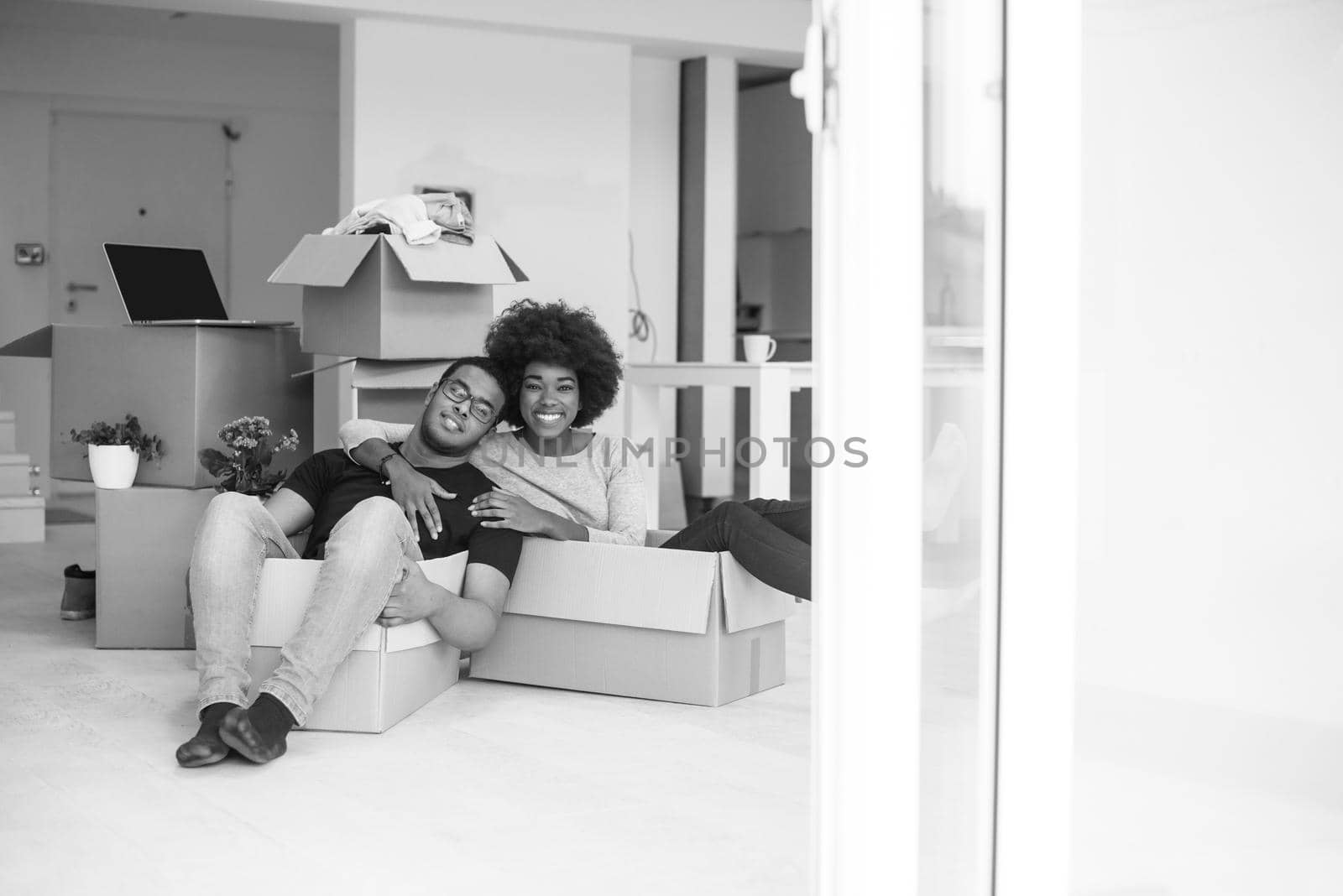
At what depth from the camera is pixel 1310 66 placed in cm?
86

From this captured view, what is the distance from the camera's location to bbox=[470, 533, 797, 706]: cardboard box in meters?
2.63

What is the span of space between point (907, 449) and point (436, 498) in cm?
182

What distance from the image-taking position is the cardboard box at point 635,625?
2.63 meters

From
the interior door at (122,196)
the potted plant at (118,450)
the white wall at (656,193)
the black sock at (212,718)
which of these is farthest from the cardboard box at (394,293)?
the interior door at (122,196)

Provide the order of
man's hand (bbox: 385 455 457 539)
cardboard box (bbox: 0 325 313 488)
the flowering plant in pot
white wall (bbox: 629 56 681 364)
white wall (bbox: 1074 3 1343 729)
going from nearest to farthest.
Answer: white wall (bbox: 1074 3 1343 729) → man's hand (bbox: 385 455 457 539) → the flowering plant in pot → cardboard box (bbox: 0 325 313 488) → white wall (bbox: 629 56 681 364)

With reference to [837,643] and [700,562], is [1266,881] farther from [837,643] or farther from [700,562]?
[700,562]

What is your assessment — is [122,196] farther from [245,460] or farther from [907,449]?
[907,449]

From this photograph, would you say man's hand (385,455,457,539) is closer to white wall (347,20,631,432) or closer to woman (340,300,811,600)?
woman (340,300,811,600)

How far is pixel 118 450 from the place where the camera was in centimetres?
308

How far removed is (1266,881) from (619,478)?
83.4 inches

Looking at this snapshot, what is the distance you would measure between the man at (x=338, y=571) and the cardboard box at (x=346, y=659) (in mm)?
34

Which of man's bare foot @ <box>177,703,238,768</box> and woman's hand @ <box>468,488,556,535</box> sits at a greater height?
woman's hand @ <box>468,488,556,535</box>

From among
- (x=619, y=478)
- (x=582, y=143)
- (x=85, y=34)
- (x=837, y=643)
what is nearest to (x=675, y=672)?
(x=619, y=478)

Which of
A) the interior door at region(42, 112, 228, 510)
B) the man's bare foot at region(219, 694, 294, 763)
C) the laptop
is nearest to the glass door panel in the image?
the man's bare foot at region(219, 694, 294, 763)
